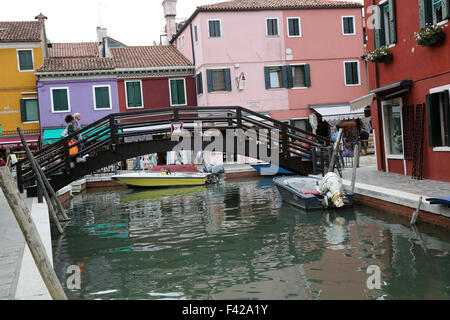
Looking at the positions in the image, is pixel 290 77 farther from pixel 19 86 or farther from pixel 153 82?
pixel 19 86

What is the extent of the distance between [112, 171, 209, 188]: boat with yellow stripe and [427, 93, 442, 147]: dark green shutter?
1237 cm

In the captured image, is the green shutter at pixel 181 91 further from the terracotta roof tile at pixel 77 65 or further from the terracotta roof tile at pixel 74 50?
the terracotta roof tile at pixel 74 50

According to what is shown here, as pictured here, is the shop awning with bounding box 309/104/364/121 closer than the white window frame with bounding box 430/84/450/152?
No

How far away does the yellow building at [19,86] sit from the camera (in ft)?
98.1

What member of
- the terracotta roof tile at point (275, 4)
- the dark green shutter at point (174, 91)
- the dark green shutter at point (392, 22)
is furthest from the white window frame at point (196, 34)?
the dark green shutter at point (392, 22)

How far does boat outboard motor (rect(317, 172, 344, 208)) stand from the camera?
12656mm

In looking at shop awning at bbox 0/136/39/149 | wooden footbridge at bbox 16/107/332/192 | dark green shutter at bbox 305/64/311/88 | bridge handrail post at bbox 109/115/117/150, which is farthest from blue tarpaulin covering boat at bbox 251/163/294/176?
shop awning at bbox 0/136/39/149

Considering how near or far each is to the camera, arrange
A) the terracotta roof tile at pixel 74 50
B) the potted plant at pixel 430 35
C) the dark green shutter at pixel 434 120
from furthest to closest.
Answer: the terracotta roof tile at pixel 74 50
the dark green shutter at pixel 434 120
the potted plant at pixel 430 35

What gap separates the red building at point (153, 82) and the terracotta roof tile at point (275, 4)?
157 inches

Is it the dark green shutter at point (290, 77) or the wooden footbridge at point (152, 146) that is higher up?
the dark green shutter at point (290, 77)

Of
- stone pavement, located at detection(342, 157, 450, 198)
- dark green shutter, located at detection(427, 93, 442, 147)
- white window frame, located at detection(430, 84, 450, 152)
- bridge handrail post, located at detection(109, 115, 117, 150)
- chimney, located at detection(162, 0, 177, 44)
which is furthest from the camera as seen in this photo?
chimney, located at detection(162, 0, 177, 44)

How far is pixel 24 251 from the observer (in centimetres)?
738

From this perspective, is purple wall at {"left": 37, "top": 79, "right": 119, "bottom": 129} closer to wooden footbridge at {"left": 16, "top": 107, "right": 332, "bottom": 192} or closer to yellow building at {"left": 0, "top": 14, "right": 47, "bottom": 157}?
yellow building at {"left": 0, "top": 14, "right": 47, "bottom": 157}
